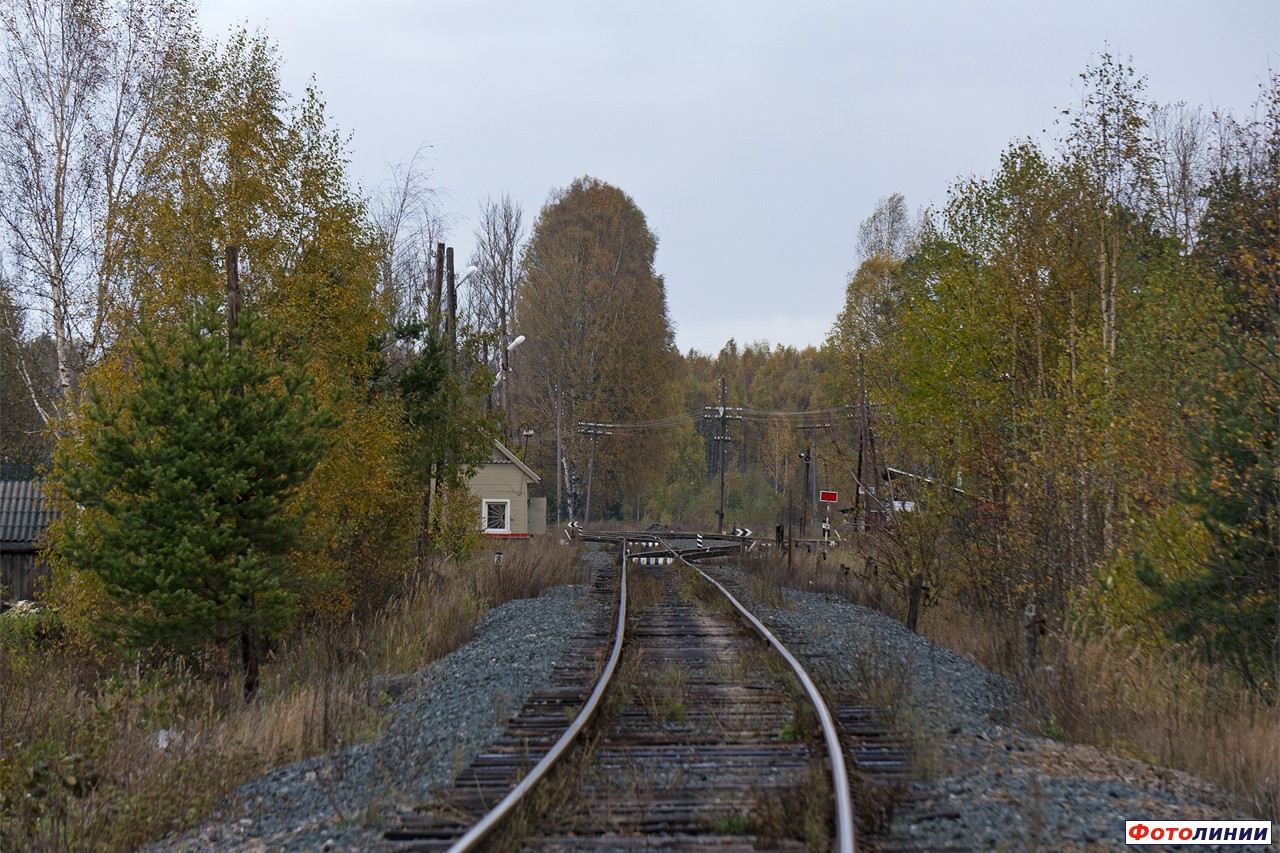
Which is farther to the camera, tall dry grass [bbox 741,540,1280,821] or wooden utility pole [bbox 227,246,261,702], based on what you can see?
wooden utility pole [bbox 227,246,261,702]

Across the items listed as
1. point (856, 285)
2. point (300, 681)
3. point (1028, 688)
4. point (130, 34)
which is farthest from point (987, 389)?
point (856, 285)

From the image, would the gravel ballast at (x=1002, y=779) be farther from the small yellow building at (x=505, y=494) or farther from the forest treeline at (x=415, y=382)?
the small yellow building at (x=505, y=494)

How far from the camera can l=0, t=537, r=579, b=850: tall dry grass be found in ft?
21.9

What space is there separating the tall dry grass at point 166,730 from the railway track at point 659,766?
1.78 meters

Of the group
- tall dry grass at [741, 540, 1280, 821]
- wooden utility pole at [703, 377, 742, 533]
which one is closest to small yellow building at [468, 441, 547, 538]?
wooden utility pole at [703, 377, 742, 533]

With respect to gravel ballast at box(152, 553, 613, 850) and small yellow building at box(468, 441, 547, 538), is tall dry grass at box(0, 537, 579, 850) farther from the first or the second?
small yellow building at box(468, 441, 547, 538)

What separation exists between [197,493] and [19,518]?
2431 cm

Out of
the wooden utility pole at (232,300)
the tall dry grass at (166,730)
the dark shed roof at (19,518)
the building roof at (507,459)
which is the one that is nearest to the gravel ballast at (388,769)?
the tall dry grass at (166,730)

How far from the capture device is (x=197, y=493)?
40.3 ft

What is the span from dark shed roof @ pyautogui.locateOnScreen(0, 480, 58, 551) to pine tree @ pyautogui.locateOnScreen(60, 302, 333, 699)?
2194 cm

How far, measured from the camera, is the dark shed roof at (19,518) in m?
31.8

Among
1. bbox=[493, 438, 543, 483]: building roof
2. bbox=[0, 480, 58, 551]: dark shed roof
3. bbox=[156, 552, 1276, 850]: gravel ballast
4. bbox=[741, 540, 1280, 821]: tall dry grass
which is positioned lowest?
bbox=[156, 552, 1276, 850]: gravel ballast

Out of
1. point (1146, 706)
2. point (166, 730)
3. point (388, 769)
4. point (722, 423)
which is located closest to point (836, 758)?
point (388, 769)

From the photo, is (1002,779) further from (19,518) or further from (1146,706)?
(19,518)
